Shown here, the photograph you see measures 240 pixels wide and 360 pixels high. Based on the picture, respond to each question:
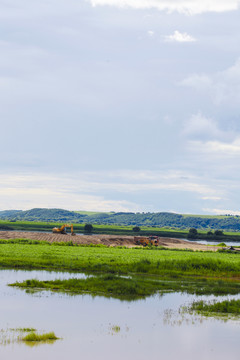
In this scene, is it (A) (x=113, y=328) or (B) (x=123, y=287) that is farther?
(B) (x=123, y=287)

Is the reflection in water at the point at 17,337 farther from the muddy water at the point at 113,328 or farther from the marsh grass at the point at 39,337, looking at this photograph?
the muddy water at the point at 113,328

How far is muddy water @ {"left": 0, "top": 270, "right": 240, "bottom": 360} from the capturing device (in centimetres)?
2109

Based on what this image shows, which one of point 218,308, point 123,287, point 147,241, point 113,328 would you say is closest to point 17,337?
point 113,328

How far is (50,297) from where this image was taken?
32625 mm

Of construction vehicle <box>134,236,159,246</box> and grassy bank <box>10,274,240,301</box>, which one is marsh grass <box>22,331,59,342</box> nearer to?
grassy bank <box>10,274,240,301</box>

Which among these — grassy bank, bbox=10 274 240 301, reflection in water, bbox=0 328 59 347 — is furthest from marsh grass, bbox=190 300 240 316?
reflection in water, bbox=0 328 59 347

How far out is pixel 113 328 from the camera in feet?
83.6

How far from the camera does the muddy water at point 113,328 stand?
830 inches

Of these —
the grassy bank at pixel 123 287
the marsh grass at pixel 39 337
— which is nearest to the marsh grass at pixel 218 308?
the grassy bank at pixel 123 287

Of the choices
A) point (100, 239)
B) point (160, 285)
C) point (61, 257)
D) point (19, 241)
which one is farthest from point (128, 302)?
point (100, 239)

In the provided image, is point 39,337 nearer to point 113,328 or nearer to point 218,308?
point 113,328

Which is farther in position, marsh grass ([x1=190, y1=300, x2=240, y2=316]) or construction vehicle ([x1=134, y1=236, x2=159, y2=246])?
construction vehicle ([x1=134, y1=236, x2=159, y2=246])

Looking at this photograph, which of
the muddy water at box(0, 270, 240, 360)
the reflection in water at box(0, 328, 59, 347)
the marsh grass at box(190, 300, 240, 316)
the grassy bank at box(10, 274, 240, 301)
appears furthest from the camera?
the grassy bank at box(10, 274, 240, 301)

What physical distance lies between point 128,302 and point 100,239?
7626 centimetres
